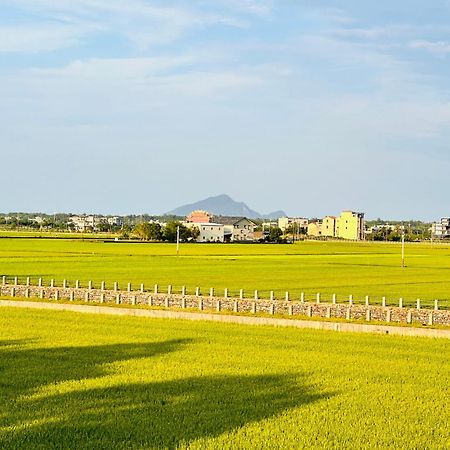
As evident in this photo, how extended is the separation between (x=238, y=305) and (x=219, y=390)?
2803cm

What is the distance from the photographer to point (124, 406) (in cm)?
2408

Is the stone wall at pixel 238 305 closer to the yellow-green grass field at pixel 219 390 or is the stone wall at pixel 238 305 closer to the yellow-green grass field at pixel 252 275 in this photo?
the yellow-green grass field at pixel 252 275

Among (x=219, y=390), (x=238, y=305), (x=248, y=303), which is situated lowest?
(x=219, y=390)

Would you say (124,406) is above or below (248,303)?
below

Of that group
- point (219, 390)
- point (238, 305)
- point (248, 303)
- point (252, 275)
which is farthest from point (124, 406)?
point (252, 275)

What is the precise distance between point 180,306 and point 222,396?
31008 mm

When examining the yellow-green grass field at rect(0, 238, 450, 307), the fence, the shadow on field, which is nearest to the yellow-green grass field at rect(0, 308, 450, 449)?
the shadow on field

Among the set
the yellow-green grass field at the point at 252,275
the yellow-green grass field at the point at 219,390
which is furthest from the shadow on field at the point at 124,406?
the yellow-green grass field at the point at 252,275

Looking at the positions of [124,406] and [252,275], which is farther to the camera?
[252,275]

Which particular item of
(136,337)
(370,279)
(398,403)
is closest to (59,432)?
(398,403)

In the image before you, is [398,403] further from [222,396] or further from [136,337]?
[136,337]

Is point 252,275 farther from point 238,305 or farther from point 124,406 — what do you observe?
point 124,406

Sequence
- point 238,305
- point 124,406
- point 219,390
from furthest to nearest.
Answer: point 238,305, point 219,390, point 124,406

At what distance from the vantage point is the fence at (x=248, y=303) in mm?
50250
